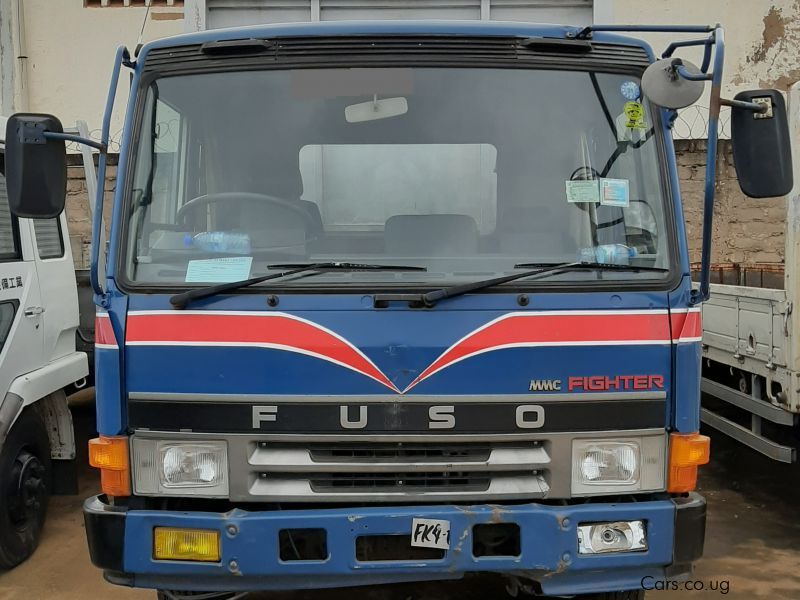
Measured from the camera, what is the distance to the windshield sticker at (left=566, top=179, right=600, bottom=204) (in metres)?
2.92

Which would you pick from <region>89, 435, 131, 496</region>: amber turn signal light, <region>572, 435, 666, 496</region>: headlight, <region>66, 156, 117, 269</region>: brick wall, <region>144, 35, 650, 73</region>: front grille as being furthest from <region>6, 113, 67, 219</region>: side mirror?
<region>66, 156, 117, 269</region>: brick wall

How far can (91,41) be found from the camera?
8.69 metres

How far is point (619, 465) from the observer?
9.00 ft

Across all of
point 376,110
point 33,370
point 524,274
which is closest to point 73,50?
point 33,370

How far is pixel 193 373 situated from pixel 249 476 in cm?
41

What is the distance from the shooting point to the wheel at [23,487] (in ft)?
13.5

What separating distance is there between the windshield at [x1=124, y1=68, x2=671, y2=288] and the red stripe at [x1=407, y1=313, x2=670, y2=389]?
24 centimetres

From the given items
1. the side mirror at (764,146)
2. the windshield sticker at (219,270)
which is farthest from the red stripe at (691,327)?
the windshield sticker at (219,270)

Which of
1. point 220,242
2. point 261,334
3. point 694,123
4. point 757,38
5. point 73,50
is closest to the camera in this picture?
point 261,334

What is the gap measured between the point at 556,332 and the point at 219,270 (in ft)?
4.01

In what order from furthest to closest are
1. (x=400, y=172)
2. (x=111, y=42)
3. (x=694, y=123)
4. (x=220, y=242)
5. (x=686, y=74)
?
(x=111, y=42) < (x=694, y=123) < (x=400, y=172) < (x=220, y=242) < (x=686, y=74)

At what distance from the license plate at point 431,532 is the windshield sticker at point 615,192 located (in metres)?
1.32

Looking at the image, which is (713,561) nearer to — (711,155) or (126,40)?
(711,155)

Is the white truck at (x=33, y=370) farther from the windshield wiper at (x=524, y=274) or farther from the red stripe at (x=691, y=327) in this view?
the red stripe at (x=691, y=327)
